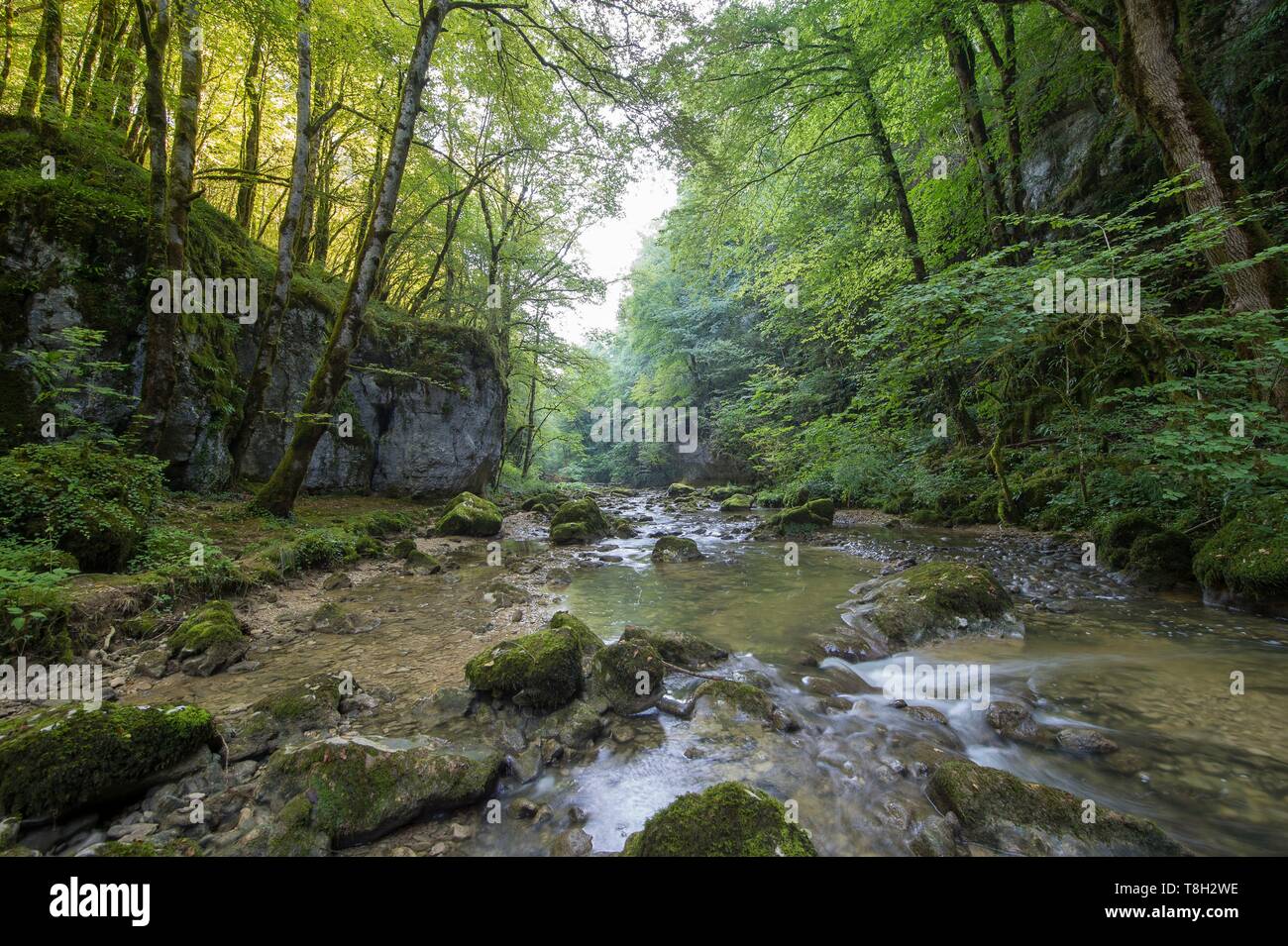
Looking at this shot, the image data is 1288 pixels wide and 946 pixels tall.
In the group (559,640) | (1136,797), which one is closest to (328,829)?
(559,640)

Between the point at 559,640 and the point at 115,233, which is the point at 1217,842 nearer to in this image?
the point at 559,640

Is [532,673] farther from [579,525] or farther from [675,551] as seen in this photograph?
[579,525]

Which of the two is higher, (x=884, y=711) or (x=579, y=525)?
(x=579, y=525)

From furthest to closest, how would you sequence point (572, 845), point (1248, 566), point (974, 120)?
1. point (974, 120)
2. point (1248, 566)
3. point (572, 845)

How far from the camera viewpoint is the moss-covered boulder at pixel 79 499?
3988 mm

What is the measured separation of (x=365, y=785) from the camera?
89.5 inches

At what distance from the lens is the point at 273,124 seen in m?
14.3

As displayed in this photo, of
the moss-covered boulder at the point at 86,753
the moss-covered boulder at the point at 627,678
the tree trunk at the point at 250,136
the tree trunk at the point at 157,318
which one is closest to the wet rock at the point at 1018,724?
the moss-covered boulder at the point at 627,678

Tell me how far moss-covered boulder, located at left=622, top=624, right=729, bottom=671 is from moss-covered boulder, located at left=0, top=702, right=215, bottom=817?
2.86 meters

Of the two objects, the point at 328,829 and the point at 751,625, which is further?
the point at 751,625

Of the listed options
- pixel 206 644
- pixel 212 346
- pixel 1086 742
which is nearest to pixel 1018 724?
pixel 1086 742

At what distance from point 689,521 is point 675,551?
20.5ft

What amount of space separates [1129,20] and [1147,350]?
3982 millimetres

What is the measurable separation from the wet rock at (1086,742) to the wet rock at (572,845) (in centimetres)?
310
